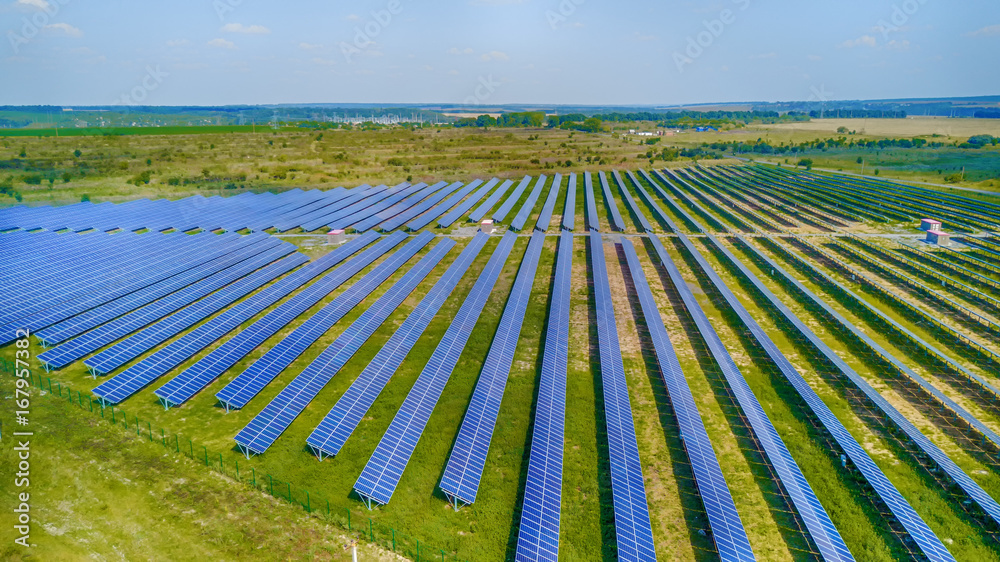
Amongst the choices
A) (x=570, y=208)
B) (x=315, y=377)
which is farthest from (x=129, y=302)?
(x=570, y=208)

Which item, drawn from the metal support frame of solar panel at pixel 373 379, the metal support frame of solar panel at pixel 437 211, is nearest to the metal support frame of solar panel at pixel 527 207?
the metal support frame of solar panel at pixel 437 211

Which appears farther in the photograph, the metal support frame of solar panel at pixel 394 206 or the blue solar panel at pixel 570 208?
the blue solar panel at pixel 570 208

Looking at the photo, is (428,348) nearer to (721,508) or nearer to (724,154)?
(721,508)

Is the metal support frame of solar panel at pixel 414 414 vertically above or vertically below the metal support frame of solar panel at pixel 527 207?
below

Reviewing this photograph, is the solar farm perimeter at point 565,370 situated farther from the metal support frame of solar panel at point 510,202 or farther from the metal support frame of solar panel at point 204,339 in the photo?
the metal support frame of solar panel at point 510,202

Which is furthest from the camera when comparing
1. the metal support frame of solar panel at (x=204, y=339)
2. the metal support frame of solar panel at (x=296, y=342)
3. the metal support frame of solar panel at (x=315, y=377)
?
the metal support frame of solar panel at (x=204, y=339)

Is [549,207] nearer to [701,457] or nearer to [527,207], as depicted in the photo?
[527,207]

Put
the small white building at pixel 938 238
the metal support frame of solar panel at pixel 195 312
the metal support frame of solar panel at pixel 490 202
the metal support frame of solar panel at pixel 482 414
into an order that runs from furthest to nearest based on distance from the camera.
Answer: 1. the metal support frame of solar panel at pixel 490 202
2. the small white building at pixel 938 238
3. the metal support frame of solar panel at pixel 195 312
4. the metal support frame of solar panel at pixel 482 414
